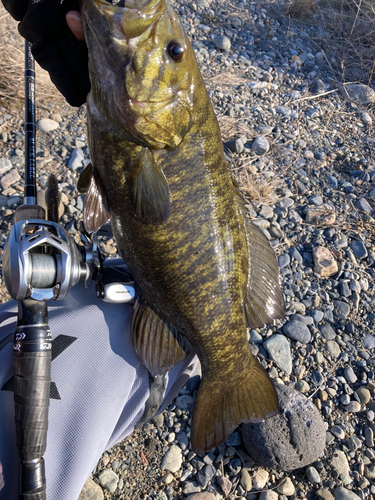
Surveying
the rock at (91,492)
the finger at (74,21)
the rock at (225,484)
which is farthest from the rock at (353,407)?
the finger at (74,21)

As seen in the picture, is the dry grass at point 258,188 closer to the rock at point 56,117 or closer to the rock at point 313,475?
the rock at point 56,117

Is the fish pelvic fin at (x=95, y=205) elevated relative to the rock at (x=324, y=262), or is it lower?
elevated

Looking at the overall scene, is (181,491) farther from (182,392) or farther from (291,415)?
(291,415)

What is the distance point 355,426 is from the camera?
2.91m

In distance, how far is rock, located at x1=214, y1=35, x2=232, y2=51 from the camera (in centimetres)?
581

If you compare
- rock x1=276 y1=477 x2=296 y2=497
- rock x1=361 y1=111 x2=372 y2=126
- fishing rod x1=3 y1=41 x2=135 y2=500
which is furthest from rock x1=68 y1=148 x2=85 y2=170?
rock x1=361 y1=111 x2=372 y2=126

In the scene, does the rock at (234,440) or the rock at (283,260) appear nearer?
the rock at (234,440)

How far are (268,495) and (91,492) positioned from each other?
1.15 metres

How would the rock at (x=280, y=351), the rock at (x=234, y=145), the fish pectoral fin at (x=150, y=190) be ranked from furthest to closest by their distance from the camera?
the rock at (x=234, y=145) → the rock at (x=280, y=351) → the fish pectoral fin at (x=150, y=190)

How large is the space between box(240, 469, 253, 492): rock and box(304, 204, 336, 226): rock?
2.53 metres

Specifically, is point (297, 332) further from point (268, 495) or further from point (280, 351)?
point (268, 495)

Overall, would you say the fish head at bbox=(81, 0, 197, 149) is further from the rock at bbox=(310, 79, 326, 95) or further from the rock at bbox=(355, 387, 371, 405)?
the rock at bbox=(310, 79, 326, 95)

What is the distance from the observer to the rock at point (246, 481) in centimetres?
257

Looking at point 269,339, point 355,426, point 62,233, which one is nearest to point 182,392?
point 269,339
